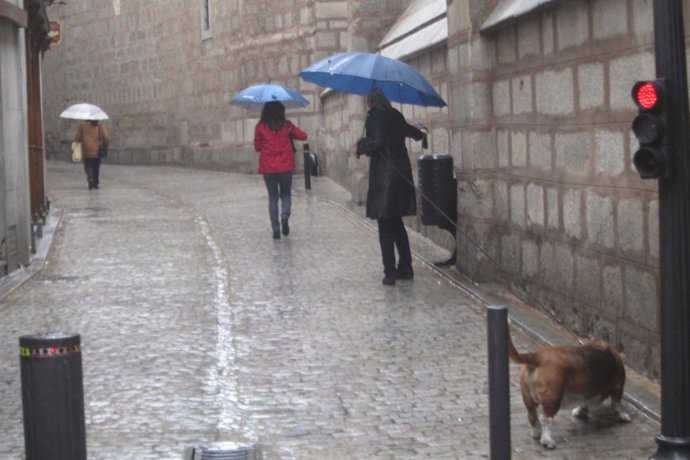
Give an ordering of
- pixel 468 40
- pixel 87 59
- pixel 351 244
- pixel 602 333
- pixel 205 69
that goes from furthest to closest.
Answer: pixel 87 59, pixel 205 69, pixel 351 244, pixel 468 40, pixel 602 333

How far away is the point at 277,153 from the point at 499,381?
10.3m

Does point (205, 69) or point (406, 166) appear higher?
point (205, 69)

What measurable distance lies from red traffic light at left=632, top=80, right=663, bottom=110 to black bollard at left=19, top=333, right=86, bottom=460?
2.47 m

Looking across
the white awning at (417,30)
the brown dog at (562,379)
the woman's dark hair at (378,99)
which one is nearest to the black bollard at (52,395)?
the brown dog at (562,379)

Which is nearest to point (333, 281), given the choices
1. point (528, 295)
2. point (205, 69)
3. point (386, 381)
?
point (528, 295)

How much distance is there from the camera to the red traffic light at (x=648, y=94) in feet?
17.3

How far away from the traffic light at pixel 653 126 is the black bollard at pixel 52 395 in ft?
7.93

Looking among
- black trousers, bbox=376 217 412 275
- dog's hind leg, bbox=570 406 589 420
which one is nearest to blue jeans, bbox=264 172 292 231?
black trousers, bbox=376 217 412 275

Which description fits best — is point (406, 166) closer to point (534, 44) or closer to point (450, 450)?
point (534, 44)

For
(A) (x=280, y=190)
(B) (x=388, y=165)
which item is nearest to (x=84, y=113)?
(A) (x=280, y=190)

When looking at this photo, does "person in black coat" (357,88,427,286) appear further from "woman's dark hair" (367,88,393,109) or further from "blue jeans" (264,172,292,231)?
"blue jeans" (264,172,292,231)

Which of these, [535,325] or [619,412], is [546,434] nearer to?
[619,412]

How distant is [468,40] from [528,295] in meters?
2.38

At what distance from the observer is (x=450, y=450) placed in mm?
6035
